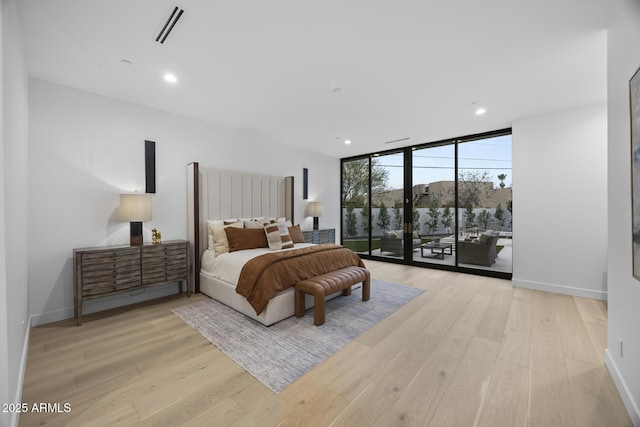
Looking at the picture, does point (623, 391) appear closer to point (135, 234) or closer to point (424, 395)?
point (424, 395)

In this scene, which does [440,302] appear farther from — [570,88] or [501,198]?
[570,88]

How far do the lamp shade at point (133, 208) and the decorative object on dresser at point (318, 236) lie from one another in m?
2.78

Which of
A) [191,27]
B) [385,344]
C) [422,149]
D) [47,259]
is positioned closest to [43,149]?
[47,259]

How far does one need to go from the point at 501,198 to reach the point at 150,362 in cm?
545

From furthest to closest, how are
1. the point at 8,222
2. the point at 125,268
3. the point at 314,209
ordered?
1. the point at 314,209
2. the point at 125,268
3. the point at 8,222

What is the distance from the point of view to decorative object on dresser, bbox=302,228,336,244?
5393 millimetres

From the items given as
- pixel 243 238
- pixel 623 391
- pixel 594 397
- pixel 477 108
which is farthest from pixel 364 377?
pixel 477 108

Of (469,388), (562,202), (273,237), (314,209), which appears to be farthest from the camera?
(314,209)

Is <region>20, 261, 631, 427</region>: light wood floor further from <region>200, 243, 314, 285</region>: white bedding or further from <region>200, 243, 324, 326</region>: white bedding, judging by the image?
<region>200, 243, 314, 285</region>: white bedding

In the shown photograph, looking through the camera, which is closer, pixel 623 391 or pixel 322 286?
pixel 623 391

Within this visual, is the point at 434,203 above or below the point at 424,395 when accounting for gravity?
above

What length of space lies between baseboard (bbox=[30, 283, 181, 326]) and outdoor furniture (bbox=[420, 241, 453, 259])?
4783 mm

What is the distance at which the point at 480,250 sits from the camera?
483 cm

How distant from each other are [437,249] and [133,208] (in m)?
5.37
